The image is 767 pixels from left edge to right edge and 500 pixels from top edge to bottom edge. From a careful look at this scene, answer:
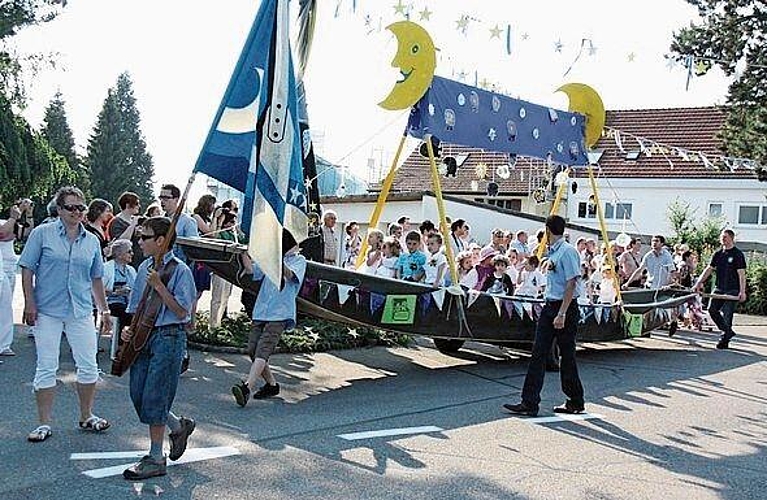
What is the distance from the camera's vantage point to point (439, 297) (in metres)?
10.6

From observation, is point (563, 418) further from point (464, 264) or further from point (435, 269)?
point (464, 264)

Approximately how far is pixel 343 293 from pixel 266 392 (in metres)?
A: 1.52

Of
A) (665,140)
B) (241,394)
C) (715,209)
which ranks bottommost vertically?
(241,394)

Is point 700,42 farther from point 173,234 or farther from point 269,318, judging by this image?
point 173,234

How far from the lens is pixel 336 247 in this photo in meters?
14.8

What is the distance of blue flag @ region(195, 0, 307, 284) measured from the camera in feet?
23.9

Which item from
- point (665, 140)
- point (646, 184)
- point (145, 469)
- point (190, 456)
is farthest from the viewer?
point (665, 140)


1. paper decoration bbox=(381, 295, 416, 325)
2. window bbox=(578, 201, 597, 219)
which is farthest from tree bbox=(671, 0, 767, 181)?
paper decoration bbox=(381, 295, 416, 325)

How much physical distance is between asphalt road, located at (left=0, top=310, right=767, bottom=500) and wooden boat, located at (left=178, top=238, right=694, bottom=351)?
0.56 metres

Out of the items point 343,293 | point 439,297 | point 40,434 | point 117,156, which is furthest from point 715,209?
point 117,156

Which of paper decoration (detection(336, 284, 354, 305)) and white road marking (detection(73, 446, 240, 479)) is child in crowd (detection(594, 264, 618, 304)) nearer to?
paper decoration (detection(336, 284, 354, 305))

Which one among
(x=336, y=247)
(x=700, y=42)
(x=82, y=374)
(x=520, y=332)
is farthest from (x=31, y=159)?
(x=82, y=374)

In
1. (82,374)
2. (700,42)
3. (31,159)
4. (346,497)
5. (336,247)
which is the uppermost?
(700,42)

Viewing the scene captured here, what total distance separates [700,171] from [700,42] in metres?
8.74
